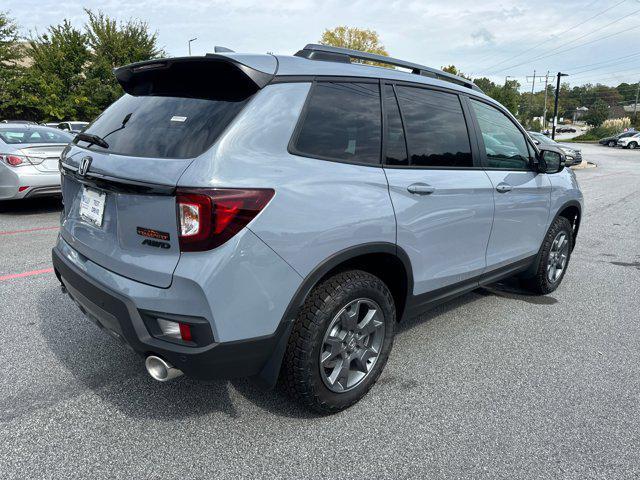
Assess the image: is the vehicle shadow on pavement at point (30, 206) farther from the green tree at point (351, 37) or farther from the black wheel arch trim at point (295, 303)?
the green tree at point (351, 37)

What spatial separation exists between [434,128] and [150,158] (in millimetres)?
1748

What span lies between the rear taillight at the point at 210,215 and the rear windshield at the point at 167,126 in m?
0.21

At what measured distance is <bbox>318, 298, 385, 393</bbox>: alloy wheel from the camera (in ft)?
8.13

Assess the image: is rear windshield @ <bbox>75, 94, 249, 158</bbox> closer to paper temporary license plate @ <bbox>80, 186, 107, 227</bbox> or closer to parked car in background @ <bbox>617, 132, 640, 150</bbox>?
paper temporary license plate @ <bbox>80, 186, 107, 227</bbox>

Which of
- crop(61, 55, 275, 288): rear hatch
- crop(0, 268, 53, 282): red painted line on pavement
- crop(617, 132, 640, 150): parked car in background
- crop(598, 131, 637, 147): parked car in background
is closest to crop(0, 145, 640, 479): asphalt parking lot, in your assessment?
crop(0, 268, 53, 282): red painted line on pavement

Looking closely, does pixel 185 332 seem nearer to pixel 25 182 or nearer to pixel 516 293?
pixel 516 293

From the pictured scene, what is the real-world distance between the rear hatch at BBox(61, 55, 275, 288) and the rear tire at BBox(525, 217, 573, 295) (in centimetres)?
321

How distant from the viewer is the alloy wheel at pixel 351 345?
2479 millimetres

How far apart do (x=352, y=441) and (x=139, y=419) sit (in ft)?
3.63

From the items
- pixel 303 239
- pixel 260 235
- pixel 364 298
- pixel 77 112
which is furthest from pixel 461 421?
pixel 77 112

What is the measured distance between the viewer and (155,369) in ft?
7.16

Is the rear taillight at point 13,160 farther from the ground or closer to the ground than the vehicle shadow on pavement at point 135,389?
farther from the ground

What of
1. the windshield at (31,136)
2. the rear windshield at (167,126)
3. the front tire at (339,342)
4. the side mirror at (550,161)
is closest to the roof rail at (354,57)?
the rear windshield at (167,126)

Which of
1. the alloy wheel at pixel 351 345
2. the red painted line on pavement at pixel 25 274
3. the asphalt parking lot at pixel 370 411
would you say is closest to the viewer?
the asphalt parking lot at pixel 370 411
